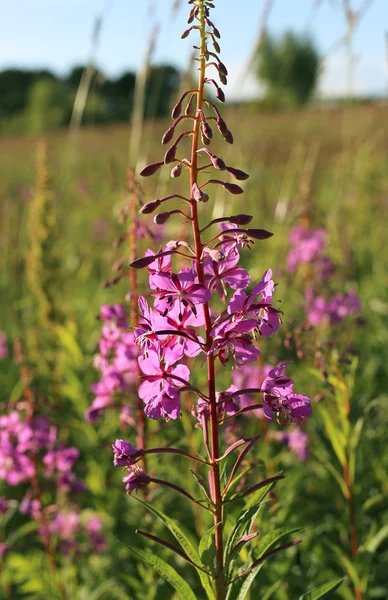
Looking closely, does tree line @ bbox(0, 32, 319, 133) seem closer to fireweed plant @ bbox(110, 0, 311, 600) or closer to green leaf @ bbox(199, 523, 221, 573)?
fireweed plant @ bbox(110, 0, 311, 600)

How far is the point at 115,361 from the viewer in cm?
231

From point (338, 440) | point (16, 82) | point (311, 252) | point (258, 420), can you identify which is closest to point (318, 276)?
point (311, 252)

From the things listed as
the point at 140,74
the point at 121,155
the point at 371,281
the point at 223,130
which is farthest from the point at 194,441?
the point at 121,155

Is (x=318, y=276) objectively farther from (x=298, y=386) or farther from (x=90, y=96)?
(x=90, y=96)

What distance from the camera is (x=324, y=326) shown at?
3236mm

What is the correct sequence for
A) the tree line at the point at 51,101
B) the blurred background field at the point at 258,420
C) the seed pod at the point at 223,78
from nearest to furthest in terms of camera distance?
1. the seed pod at the point at 223,78
2. the blurred background field at the point at 258,420
3. the tree line at the point at 51,101

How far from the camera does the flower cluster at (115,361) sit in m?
2.21

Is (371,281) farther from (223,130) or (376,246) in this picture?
(223,130)

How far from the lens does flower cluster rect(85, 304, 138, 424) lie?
7.26 feet

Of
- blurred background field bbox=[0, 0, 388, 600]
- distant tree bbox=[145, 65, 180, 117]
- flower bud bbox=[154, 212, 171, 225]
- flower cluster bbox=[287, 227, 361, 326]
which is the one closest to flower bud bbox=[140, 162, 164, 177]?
flower bud bbox=[154, 212, 171, 225]

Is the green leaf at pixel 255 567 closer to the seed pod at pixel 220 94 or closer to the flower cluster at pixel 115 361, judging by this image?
the flower cluster at pixel 115 361

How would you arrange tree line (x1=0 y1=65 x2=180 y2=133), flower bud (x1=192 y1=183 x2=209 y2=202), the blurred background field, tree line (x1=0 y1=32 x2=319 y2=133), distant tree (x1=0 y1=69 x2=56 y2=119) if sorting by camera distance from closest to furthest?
flower bud (x1=192 y1=183 x2=209 y2=202), the blurred background field, tree line (x1=0 y1=32 x2=319 y2=133), tree line (x1=0 y1=65 x2=180 y2=133), distant tree (x1=0 y1=69 x2=56 y2=119)

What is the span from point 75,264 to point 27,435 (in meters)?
4.39

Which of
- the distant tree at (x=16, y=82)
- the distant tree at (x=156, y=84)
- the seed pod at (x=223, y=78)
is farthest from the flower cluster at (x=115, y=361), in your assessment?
the distant tree at (x=16, y=82)
